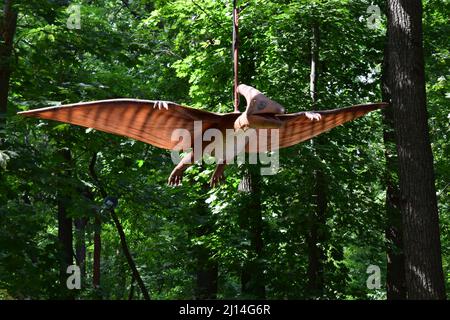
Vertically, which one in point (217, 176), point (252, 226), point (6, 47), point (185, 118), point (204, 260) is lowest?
point (204, 260)

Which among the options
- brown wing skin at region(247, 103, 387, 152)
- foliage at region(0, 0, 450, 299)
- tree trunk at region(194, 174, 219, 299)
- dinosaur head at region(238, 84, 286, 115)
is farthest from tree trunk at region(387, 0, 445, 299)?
dinosaur head at region(238, 84, 286, 115)

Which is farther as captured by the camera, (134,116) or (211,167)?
(211,167)

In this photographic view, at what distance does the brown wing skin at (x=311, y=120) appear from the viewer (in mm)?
3131

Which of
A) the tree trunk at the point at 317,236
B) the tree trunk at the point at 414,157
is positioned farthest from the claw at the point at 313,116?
the tree trunk at the point at 317,236

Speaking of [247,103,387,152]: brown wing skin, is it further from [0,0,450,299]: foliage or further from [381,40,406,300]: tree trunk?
[381,40,406,300]: tree trunk

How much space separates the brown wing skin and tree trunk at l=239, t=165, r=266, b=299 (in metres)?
5.70

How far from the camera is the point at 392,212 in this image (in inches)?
392

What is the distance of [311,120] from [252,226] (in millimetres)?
6660

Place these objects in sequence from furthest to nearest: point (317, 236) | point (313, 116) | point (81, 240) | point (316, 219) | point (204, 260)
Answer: point (81, 240), point (204, 260), point (317, 236), point (316, 219), point (313, 116)

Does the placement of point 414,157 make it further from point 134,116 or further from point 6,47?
point 6,47

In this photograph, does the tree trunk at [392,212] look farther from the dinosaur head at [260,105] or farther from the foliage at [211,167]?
the dinosaur head at [260,105]

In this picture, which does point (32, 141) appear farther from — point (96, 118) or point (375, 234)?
point (96, 118)

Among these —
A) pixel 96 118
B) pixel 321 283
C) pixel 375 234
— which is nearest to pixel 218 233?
pixel 321 283

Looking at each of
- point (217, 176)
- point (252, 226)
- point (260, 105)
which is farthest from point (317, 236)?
point (260, 105)
